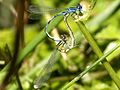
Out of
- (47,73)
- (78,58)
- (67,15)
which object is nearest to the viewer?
(67,15)

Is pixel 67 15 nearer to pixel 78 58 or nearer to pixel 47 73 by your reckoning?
pixel 47 73

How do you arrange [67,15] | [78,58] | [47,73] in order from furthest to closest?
[78,58] < [47,73] < [67,15]

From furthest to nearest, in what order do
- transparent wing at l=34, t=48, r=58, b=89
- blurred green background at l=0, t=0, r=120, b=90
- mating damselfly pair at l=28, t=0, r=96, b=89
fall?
blurred green background at l=0, t=0, r=120, b=90 → transparent wing at l=34, t=48, r=58, b=89 → mating damselfly pair at l=28, t=0, r=96, b=89

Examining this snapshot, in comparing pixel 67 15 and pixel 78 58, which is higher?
pixel 78 58

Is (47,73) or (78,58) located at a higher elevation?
(78,58)

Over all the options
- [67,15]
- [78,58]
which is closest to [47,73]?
[67,15]

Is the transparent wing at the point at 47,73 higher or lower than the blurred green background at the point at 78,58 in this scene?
lower

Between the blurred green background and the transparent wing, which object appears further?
the blurred green background

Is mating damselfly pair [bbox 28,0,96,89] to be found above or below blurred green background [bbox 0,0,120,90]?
below

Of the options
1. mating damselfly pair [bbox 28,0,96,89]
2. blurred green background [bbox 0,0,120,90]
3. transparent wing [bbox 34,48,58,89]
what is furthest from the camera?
blurred green background [bbox 0,0,120,90]

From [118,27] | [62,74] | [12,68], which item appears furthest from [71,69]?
[12,68]

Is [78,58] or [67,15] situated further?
[78,58]

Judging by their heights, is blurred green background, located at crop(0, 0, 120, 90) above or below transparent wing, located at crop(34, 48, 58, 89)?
above
